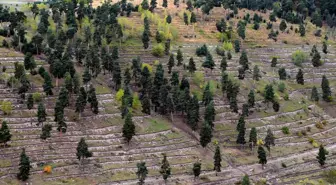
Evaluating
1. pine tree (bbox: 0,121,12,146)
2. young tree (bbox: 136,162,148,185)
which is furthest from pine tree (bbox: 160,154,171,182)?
pine tree (bbox: 0,121,12,146)

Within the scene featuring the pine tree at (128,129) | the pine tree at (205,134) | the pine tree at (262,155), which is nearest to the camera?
the pine tree at (128,129)

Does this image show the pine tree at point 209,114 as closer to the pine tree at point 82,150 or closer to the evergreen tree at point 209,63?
the evergreen tree at point 209,63

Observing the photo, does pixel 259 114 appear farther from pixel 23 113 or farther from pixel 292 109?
pixel 23 113

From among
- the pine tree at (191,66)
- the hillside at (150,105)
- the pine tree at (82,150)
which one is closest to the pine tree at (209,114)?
the hillside at (150,105)

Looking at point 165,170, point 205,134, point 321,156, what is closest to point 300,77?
point 321,156

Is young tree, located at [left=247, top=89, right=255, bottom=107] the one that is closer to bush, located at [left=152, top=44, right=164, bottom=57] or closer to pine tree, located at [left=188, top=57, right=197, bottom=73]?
pine tree, located at [left=188, top=57, right=197, bottom=73]

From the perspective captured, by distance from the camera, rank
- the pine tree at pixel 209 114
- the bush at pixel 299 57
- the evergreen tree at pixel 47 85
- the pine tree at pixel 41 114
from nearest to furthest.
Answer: the pine tree at pixel 41 114 < the evergreen tree at pixel 47 85 < the pine tree at pixel 209 114 < the bush at pixel 299 57
